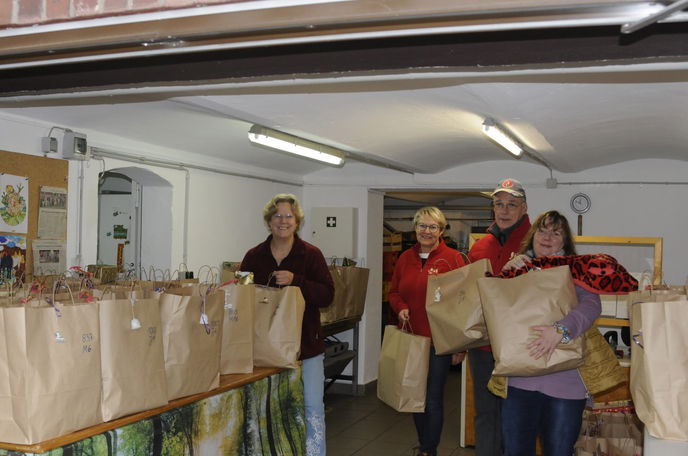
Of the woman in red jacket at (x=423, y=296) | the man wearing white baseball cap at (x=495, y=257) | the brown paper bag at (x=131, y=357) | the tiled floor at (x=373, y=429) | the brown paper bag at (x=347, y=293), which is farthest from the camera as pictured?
the brown paper bag at (x=347, y=293)

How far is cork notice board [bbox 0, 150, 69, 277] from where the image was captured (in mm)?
4344

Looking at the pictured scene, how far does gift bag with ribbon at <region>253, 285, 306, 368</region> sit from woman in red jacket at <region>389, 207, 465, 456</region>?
1020mm

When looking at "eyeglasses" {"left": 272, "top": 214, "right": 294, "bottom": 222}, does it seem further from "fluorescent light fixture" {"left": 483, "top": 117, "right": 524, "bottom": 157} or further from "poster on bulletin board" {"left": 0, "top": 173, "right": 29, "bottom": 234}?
"poster on bulletin board" {"left": 0, "top": 173, "right": 29, "bottom": 234}

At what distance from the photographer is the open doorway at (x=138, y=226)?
5.86 m

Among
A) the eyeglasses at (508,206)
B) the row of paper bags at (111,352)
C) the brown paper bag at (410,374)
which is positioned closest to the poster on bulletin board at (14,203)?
the row of paper bags at (111,352)

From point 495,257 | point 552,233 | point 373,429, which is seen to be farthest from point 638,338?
point 373,429

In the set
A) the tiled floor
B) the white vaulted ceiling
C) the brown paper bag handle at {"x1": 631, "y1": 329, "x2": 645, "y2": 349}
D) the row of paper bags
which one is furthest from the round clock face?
the brown paper bag handle at {"x1": 631, "y1": 329, "x2": 645, "y2": 349}

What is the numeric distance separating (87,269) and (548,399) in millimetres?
3152

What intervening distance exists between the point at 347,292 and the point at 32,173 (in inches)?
136

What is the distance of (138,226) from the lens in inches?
236

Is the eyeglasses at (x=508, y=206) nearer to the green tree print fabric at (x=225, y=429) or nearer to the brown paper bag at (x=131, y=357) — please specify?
the green tree print fabric at (x=225, y=429)

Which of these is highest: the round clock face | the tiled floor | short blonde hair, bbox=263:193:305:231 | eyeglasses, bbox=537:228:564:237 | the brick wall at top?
the brick wall at top

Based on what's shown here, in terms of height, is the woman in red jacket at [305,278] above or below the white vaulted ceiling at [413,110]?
below

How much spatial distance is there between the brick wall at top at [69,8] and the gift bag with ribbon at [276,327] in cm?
205
